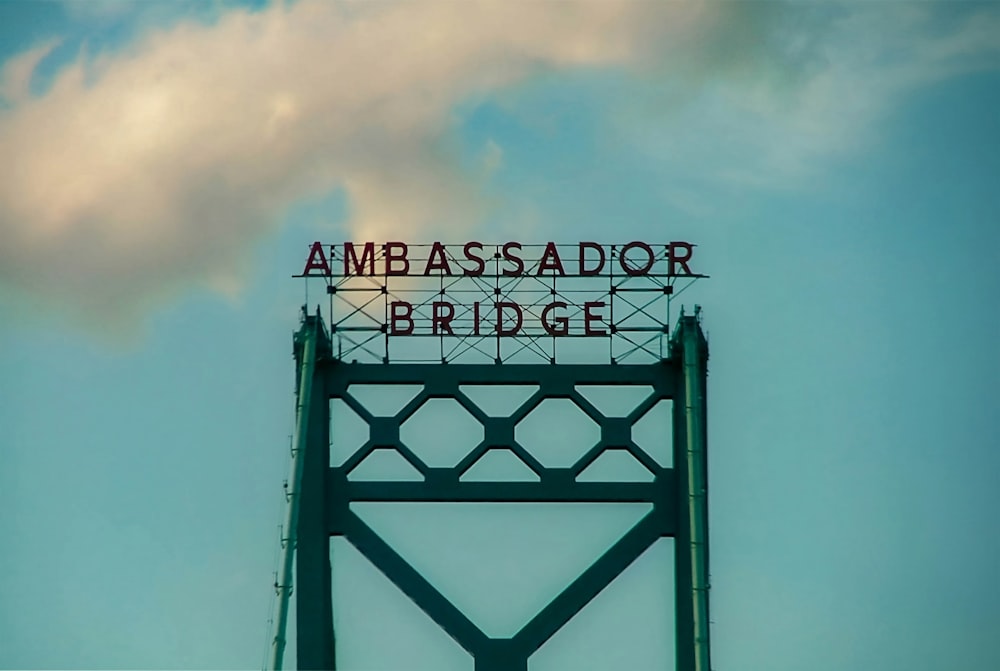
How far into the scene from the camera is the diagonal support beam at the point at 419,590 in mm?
78875

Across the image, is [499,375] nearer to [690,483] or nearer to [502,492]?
[502,492]

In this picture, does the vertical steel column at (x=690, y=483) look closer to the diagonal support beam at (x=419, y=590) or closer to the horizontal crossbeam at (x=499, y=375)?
the horizontal crossbeam at (x=499, y=375)

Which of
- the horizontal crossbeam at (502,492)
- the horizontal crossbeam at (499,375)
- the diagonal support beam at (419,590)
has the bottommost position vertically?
the diagonal support beam at (419,590)

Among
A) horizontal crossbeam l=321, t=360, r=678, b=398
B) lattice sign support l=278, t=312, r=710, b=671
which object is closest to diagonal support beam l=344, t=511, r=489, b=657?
lattice sign support l=278, t=312, r=710, b=671

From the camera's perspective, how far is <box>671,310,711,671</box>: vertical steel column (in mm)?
78125

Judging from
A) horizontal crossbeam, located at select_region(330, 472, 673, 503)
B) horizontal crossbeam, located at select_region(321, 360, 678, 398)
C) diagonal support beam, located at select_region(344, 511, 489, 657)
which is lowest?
diagonal support beam, located at select_region(344, 511, 489, 657)

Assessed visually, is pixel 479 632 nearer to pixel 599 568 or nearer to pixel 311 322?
pixel 599 568

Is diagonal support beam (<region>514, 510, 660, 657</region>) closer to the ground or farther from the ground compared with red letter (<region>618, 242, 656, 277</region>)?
closer to the ground

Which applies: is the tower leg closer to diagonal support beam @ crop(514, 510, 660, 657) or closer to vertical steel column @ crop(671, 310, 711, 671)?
diagonal support beam @ crop(514, 510, 660, 657)

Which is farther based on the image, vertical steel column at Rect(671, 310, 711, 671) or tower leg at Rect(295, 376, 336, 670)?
vertical steel column at Rect(671, 310, 711, 671)

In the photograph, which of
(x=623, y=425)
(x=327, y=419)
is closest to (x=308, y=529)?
(x=327, y=419)

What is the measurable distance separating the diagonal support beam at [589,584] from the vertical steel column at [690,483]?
2.63 ft

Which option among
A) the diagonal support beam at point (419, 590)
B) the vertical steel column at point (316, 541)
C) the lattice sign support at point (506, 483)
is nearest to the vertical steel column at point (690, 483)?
the lattice sign support at point (506, 483)

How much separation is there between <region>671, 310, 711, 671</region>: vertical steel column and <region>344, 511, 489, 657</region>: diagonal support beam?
472cm
